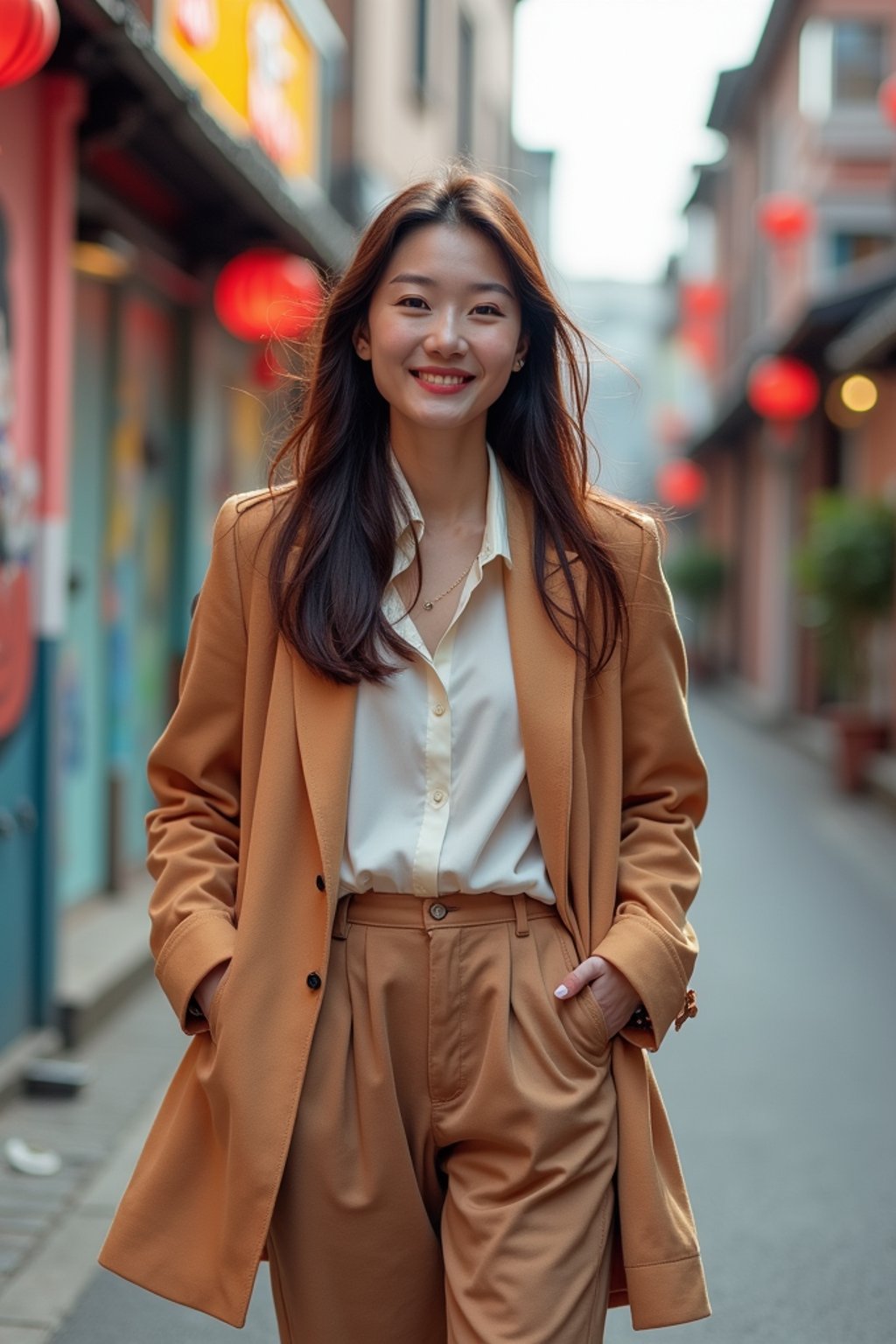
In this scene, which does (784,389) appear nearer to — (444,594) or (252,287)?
(252,287)

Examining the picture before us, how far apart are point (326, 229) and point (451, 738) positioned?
7.75m

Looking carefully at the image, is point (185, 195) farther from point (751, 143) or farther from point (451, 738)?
point (751, 143)

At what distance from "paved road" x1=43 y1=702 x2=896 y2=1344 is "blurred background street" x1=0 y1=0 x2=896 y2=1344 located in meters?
0.01

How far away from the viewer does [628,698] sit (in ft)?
8.27

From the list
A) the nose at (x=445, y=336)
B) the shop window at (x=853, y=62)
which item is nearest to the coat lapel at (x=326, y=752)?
the nose at (x=445, y=336)

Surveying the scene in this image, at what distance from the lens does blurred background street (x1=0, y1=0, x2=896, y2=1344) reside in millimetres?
4258

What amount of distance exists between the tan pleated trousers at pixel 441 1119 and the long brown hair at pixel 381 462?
1.28ft

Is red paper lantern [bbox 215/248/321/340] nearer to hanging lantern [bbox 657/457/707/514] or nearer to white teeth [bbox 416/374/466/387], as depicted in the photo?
white teeth [bbox 416/374/466/387]

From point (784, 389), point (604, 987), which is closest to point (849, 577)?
point (784, 389)

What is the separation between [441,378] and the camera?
2.43 m

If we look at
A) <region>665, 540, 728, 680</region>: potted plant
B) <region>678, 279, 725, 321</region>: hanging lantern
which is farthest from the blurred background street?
<region>678, 279, 725, 321</region>: hanging lantern

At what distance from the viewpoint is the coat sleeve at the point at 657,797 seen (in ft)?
7.96

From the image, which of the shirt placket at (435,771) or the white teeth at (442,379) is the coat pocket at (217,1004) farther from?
the white teeth at (442,379)

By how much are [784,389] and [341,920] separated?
49.2 ft
